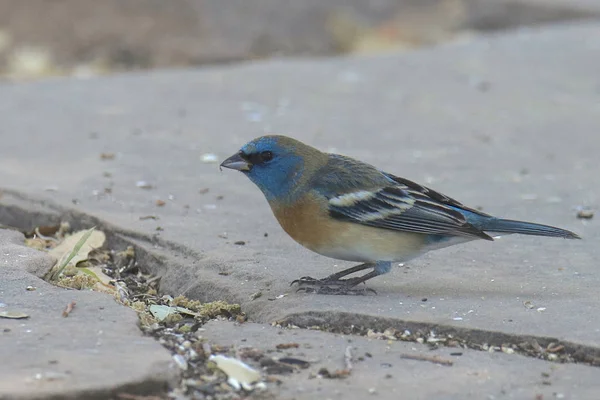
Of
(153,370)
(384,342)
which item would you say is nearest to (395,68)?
(384,342)

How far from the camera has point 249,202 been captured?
17.4 feet

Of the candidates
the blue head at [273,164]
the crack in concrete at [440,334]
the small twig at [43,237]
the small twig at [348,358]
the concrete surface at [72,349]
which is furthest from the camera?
the small twig at [43,237]

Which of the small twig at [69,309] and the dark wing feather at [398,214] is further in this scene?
the dark wing feather at [398,214]

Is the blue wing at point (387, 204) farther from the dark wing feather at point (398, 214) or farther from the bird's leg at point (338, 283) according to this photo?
the bird's leg at point (338, 283)

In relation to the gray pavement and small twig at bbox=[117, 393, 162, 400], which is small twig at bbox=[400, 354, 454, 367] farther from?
small twig at bbox=[117, 393, 162, 400]

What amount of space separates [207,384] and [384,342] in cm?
67

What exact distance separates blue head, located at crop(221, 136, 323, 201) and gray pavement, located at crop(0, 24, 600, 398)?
336 millimetres

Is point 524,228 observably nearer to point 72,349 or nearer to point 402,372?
point 402,372

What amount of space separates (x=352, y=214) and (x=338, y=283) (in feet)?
0.87

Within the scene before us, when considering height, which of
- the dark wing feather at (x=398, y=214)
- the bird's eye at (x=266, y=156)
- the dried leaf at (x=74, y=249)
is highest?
the bird's eye at (x=266, y=156)

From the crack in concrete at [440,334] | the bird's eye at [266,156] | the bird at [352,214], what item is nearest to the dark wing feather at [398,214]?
the bird at [352,214]

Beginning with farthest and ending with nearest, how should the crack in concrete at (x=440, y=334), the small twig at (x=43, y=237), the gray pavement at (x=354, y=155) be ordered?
the small twig at (x=43, y=237) → the gray pavement at (x=354, y=155) → the crack in concrete at (x=440, y=334)

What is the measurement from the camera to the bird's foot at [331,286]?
3947mm

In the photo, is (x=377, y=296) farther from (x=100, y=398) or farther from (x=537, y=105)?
(x=537, y=105)
